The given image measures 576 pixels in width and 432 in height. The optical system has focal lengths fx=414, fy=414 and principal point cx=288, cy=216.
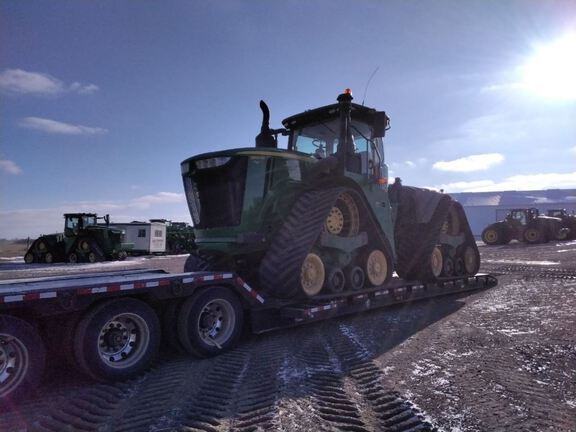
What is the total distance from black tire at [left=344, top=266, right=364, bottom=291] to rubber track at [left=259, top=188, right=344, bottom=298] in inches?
52.8

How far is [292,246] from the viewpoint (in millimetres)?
5809

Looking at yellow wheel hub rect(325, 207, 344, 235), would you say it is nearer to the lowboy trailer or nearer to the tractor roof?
the lowboy trailer

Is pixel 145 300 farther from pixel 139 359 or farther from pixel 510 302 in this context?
pixel 510 302

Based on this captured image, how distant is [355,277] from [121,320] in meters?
3.99

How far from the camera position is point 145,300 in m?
4.43

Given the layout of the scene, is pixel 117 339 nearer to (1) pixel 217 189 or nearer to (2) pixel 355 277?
(1) pixel 217 189

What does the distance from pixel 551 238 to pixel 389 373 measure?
3061 centimetres

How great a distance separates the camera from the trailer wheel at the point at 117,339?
151 inches

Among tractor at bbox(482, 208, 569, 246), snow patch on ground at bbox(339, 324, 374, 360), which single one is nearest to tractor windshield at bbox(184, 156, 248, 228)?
snow patch on ground at bbox(339, 324, 374, 360)

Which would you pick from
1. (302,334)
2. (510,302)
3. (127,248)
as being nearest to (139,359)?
(302,334)

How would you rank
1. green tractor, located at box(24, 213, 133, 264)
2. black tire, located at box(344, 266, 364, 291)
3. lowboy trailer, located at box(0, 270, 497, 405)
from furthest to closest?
green tractor, located at box(24, 213, 133, 264)
black tire, located at box(344, 266, 364, 291)
lowboy trailer, located at box(0, 270, 497, 405)

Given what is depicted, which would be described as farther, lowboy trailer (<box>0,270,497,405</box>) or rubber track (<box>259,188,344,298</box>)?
rubber track (<box>259,188,344,298</box>)

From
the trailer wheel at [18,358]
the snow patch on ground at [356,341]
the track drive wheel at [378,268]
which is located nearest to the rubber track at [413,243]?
the track drive wheel at [378,268]

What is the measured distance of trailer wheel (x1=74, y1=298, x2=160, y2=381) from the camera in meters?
3.84
